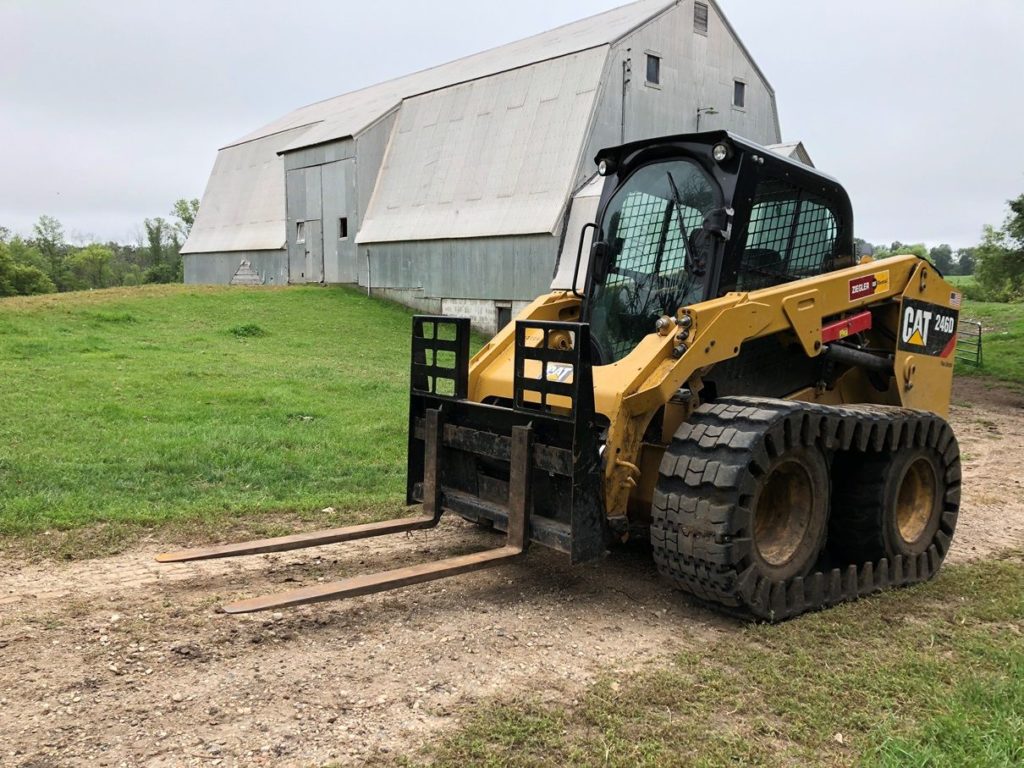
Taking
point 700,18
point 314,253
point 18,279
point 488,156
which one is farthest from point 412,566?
point 18,279

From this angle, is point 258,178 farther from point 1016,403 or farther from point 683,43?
point 1016,403

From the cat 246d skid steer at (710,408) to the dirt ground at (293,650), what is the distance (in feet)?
1.03

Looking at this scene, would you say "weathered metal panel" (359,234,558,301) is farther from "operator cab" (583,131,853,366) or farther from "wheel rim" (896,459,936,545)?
"wheel rim" (896,459,936,545)

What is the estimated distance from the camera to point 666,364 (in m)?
5.04

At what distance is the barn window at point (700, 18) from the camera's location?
2687cm

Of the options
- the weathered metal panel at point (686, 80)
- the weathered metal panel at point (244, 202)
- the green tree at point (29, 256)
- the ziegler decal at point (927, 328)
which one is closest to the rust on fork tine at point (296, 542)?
the ziegler decal at point (927, 328)

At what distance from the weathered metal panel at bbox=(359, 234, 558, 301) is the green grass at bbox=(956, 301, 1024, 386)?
11829 mm

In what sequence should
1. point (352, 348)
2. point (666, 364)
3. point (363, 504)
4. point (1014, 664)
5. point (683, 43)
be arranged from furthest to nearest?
point (683, 43), point (352, 348), point (363, 504), point (666, 364), point (1014, 664)

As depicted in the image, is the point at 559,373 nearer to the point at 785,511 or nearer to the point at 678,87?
the point at 785,511

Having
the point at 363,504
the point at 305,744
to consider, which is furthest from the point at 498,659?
the point at 363,504

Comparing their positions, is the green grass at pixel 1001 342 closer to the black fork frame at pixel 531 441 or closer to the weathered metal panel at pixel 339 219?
the black fork frame at pixel 531 441

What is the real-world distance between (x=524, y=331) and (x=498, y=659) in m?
1.93

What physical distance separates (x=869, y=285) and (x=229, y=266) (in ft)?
122

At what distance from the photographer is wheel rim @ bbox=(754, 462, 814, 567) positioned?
5289 millimetres
